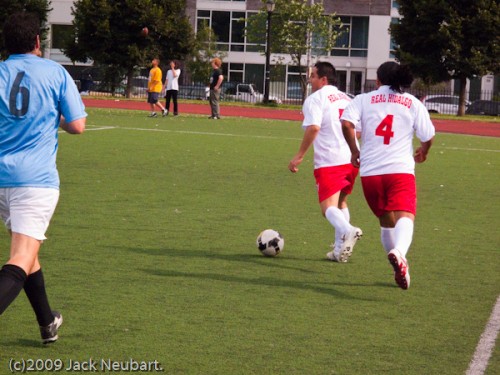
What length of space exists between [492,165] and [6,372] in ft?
55.4

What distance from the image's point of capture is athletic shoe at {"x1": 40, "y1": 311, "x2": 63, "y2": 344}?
614 cm

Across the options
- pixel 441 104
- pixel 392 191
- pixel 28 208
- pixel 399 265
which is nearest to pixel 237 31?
pixel 441 104

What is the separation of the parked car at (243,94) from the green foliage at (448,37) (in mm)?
11426

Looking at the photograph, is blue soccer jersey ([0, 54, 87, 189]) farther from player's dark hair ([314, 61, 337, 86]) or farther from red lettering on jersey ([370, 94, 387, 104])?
player's dark hair ([314, 61, 337, 86])

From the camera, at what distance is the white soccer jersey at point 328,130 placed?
948 centimetres

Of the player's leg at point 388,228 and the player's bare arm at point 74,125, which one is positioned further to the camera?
the player's leg at point 388,228

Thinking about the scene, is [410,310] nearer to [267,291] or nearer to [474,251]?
[267,291]

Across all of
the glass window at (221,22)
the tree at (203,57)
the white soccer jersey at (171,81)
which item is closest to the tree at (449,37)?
the white soccer jersey at (171,81)

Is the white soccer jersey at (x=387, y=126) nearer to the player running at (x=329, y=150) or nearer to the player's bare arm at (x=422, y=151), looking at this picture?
Answer: the player's bare arm at (x=422, y=151)

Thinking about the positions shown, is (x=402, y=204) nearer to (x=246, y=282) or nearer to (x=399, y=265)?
(x=399, y=265)

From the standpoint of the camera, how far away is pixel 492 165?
69.8ft

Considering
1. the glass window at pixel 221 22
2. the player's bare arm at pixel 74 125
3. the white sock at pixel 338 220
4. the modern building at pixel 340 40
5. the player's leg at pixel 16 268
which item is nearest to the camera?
the player's leg at pixel 16 268

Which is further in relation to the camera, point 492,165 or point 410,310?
point 492,165

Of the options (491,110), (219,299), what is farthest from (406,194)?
(491,110)
